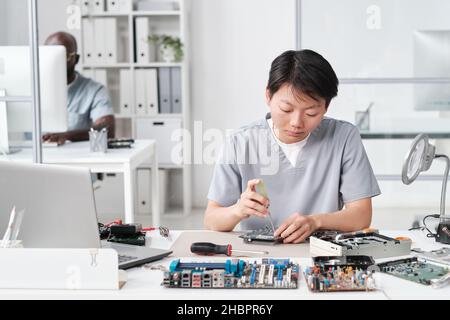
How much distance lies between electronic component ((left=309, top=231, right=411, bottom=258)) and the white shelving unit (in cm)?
349

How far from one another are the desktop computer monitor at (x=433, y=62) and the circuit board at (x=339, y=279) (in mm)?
1966

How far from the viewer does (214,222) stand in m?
1.95

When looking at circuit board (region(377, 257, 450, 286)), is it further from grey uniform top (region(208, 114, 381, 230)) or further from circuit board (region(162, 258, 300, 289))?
grey uniform top (region(208, 114, 381, 230))

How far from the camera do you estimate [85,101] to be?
414 cm

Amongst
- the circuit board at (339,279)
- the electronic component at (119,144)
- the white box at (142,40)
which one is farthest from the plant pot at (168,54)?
the circuit board at (339,279)

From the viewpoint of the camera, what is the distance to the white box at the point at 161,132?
5.03 m

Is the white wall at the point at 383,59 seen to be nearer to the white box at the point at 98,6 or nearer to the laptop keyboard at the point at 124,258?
the laptop keyboard at the point at 124,258

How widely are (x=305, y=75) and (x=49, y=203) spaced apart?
2.76 feet

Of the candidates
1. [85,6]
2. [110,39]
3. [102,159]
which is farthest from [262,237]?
[85,6]

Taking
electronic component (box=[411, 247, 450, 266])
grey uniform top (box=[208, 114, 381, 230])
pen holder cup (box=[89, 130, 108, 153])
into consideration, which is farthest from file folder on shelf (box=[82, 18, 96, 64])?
electronic component (box=[411, 247, 450, 266])

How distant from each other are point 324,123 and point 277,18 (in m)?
3.16

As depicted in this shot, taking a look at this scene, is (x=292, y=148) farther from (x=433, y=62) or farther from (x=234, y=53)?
(x=234, y=53)

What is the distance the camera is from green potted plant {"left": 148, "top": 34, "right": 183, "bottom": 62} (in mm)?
4930

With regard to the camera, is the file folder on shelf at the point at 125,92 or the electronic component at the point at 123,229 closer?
the electronic component at the point at 123,229
